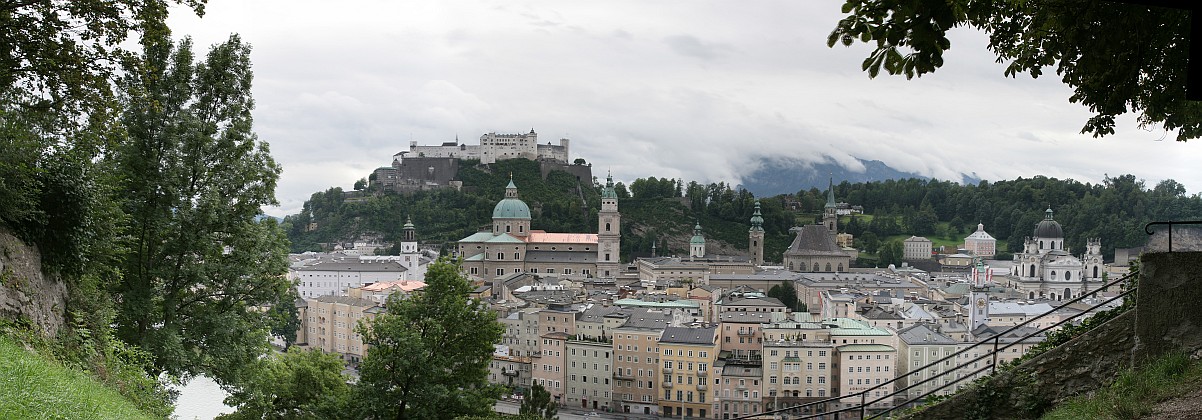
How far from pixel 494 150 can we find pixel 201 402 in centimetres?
7617

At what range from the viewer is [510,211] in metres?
74.8

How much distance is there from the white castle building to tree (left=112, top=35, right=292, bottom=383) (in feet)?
298

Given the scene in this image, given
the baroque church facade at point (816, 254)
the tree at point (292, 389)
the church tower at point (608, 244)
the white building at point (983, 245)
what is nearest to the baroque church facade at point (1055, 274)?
the baroque church facade at point (816, 254)

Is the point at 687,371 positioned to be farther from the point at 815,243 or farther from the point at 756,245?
the point at 756,245

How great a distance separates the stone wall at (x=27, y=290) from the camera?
6391 millimetres

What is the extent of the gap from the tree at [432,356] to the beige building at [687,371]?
2551 cm

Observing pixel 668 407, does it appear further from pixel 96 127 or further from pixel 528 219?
pixel 528 219

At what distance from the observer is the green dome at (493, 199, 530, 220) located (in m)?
74.8

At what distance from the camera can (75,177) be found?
7230mm

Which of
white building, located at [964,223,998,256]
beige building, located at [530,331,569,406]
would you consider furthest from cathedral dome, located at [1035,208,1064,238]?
beige building, located at [530,331,569,406]

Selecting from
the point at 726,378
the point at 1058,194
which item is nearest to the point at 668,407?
the point at 726,378

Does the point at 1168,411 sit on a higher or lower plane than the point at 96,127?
lower

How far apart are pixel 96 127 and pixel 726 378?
101 ft

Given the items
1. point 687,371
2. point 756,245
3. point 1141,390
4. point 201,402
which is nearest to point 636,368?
point 687,371
